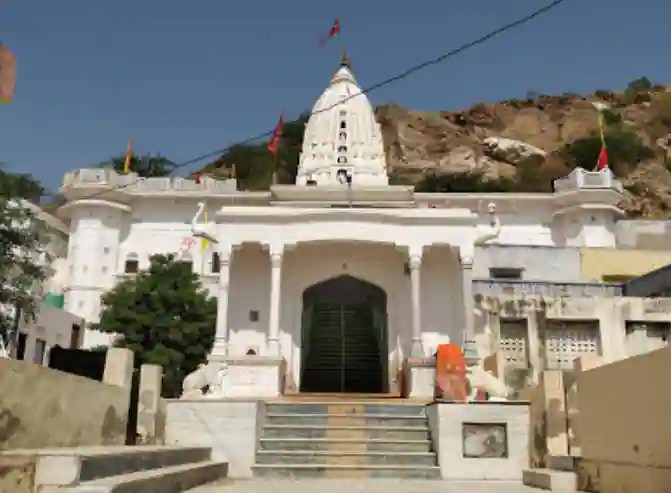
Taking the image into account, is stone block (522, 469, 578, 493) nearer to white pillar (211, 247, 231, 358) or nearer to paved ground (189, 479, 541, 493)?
paved ground (189, 479, 541, 493)

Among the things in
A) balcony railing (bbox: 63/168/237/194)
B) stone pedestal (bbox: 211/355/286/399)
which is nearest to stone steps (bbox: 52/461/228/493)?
stone pedestal (bbox: 211/355/286/399)

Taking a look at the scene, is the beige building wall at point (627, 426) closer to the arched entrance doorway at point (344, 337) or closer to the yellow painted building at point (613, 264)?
the arched entrance doorway at point (344, 337)

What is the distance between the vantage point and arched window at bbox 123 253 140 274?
103 ft

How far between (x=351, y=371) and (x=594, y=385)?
10.6 metres

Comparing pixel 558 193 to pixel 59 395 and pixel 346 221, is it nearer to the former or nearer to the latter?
pixel 346 221

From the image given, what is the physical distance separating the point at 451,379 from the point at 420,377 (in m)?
3.37

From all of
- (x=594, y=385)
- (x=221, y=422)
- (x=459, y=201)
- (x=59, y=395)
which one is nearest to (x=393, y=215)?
(x=221, y=422)

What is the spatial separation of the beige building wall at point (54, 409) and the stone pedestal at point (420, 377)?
21.2 ft

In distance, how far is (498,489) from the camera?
808 centimetres

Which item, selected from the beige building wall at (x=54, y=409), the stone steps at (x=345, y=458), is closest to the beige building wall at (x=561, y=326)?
the stone steps at (x=345, y=458)

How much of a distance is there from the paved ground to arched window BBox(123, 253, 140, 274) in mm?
23718

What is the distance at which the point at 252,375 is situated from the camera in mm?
14305

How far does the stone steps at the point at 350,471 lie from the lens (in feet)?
30.7

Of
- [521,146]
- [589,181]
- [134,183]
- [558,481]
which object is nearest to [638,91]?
[521,146]
